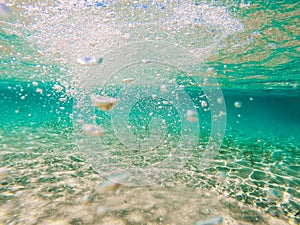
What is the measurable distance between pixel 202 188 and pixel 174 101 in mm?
54286

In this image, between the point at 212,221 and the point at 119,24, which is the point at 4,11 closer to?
the point at 119,24

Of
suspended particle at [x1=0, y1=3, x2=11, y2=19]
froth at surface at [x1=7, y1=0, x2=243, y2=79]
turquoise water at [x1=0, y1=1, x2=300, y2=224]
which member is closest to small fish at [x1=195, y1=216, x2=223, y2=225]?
turquoise water at [x1=0, y1=1, x2=300, y2=224]

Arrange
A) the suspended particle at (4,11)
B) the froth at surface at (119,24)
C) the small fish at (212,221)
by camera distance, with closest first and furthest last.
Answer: the small fish at (212,221) < the froth at surface at (119,24) < the suspended particle at (4,11)

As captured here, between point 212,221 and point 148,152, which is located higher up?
Result: point 148,152


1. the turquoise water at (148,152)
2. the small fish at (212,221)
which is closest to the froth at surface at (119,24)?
the turquoise water at (148,152)

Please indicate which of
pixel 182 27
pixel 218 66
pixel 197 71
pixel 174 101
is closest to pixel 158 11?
pixel 182 27

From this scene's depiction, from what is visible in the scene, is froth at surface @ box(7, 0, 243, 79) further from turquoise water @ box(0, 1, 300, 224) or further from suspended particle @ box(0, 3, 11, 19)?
suspended particle @ box(0, 3, 11, 19)

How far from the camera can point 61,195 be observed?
527 cm

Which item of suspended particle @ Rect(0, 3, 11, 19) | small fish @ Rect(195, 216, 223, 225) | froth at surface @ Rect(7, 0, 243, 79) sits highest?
froth at surface @ Rect(7, 0, 243, 79)

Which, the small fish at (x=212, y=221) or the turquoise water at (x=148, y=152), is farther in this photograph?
the turquoise water at (x=148, y=152)

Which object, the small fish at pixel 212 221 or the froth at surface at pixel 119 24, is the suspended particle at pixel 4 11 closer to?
the froth at surface at pixel 119 24

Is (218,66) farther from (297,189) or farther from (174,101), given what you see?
(174,101)

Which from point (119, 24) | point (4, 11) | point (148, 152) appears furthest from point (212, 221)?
point (4, 11)

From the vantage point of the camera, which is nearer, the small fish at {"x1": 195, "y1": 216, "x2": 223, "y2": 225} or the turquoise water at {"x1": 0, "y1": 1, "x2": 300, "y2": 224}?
the small fish at {"x1": 195, "y1": 216, "x2": 223, "y2": 225}
